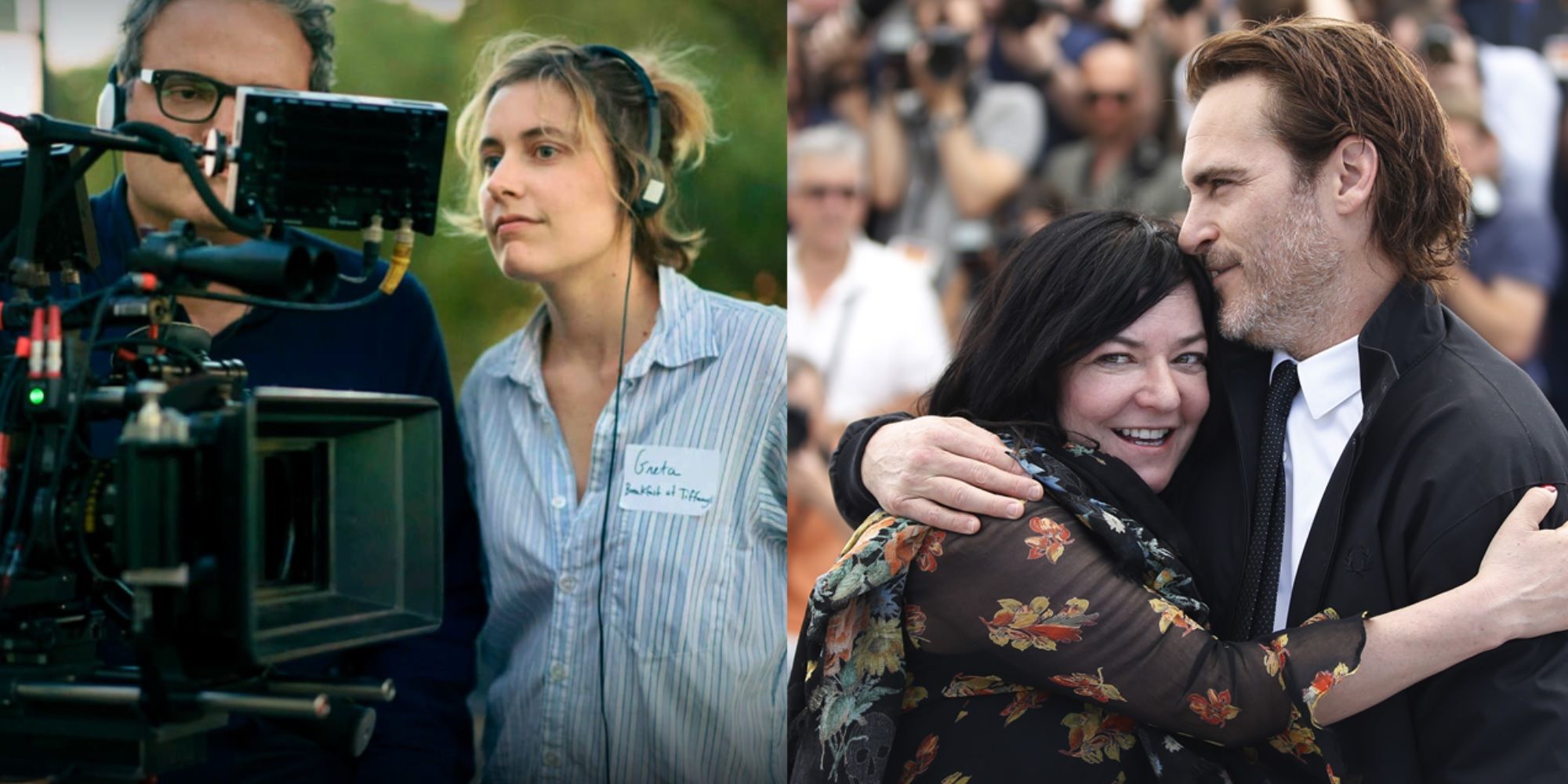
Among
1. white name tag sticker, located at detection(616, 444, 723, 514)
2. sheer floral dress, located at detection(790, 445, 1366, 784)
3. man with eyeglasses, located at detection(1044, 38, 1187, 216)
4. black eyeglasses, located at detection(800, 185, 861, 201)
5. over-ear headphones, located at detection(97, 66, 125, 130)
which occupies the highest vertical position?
man with eyeglasses, located at detection(1044, 38, 1187, 216)

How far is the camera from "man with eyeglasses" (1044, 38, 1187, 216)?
4.07 meters

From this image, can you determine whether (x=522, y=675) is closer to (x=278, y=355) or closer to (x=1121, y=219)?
(x=278, y=355)

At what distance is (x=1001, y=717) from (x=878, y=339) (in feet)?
6.99

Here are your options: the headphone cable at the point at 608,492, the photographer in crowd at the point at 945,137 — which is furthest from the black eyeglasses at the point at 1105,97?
the headphone cable at the point at 608,492

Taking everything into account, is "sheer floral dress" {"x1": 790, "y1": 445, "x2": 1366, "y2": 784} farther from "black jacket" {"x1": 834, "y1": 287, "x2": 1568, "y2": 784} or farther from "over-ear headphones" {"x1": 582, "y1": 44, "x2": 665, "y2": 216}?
"over-ear headphones" {"x1": 582, "y1": 44, "x2": 665, "y2": 216}

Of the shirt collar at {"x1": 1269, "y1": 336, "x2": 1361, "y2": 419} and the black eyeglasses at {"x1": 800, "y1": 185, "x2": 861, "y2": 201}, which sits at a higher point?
the black eyeglasses at {"x1": 800, "y1": 185, "x2": 861, "y2": 201}

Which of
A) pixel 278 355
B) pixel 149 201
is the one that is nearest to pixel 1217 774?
pixel 278 355

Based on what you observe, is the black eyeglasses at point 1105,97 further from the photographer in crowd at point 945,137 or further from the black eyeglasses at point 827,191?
the black eyeglasses at point 827,191

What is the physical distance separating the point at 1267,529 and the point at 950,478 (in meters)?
0.54

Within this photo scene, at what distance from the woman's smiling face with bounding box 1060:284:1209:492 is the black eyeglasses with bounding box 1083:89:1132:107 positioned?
6.36ft

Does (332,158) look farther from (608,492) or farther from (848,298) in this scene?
(848,298)

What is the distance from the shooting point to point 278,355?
8.52 feet

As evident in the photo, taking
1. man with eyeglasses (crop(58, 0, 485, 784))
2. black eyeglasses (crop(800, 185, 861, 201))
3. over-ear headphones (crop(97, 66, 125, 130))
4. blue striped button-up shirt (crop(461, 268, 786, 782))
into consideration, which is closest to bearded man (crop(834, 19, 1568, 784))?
blue striped button-up shirt (crop(461, 268, 786, 782))

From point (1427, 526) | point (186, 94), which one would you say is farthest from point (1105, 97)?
point (186, 94)
